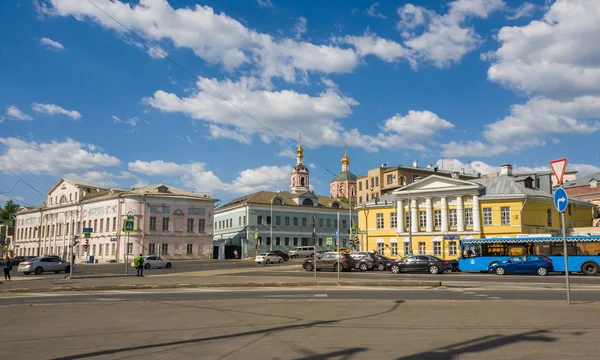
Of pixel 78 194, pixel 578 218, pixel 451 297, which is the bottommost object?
pixel 451 297

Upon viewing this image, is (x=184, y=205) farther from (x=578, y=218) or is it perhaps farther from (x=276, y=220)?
(x=578, y=218)

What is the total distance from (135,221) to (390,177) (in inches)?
2037

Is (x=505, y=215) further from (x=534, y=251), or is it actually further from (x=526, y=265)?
(x=526, y=265)

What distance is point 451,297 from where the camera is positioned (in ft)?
58.7

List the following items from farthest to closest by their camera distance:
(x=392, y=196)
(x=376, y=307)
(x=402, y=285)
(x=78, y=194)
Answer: (x=78, y=194) < (x=392, y=196) < (x=402, y=285) < (x=376, y=307)

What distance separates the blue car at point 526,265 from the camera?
34375 mm

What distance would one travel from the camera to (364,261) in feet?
138

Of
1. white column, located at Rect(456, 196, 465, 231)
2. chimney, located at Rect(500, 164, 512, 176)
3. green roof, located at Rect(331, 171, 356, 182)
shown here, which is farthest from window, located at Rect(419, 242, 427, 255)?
green roof, located at Rect(331, 171, 356, 182)

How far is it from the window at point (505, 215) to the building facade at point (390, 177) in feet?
123

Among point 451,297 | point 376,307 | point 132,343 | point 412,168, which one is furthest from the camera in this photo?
point 412,168

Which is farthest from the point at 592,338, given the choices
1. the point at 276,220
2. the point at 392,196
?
the point at 276,220

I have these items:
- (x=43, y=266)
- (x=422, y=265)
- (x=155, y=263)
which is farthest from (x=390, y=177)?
(x=43, y=266)

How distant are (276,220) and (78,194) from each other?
32.0m

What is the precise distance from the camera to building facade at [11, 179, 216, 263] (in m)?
72.1
